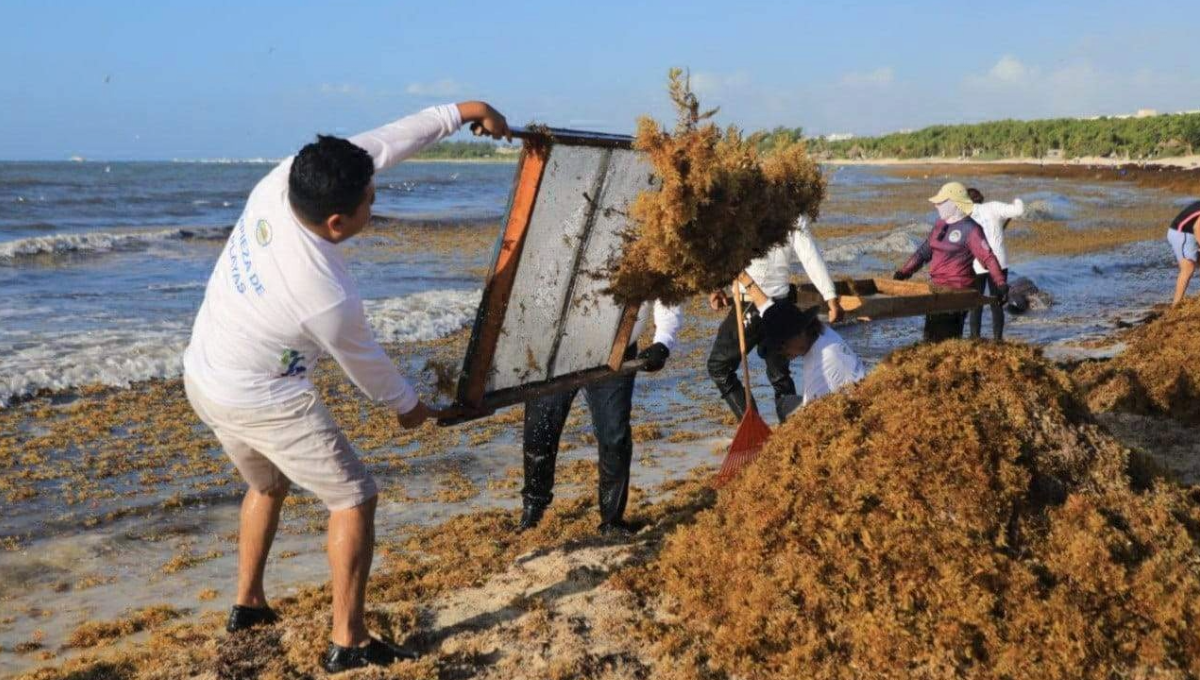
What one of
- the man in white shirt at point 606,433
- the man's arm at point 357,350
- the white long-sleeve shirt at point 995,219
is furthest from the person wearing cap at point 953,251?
the man's arm at point 357,350

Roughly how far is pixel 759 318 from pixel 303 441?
365 centimetres

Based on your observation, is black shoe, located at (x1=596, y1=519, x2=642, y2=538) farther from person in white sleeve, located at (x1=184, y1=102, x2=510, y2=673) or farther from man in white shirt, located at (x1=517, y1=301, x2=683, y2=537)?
person in white sleeve, located at (x1=184, y1=102, x2=510, y2=673)

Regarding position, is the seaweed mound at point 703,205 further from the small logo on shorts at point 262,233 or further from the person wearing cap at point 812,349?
the small logo on shorts at point 262,233


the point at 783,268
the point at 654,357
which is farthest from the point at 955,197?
the point at 654,357

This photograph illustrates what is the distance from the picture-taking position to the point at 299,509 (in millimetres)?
6066

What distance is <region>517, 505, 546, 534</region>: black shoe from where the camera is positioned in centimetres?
543

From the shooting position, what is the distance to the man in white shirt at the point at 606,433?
5113 mm

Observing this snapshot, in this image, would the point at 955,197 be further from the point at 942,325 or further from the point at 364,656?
the point at 364,656

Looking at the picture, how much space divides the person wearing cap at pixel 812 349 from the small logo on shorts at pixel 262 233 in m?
2.74

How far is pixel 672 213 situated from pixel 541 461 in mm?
1958

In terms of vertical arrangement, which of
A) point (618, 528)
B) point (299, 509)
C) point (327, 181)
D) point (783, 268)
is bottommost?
point (299, 509)

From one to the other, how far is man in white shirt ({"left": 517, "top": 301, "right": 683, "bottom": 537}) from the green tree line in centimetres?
8083

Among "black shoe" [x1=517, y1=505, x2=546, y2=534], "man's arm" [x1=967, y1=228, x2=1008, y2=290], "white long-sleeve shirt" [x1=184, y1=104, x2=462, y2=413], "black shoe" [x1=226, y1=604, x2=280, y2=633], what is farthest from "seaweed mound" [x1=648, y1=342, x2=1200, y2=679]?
"man's arm" [x1=967, y1=228, x2=1008, y2=290]

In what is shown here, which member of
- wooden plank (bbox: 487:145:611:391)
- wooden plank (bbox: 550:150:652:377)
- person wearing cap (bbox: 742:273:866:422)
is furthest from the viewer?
person wearing cap (bbox: 742:273:866:422)
